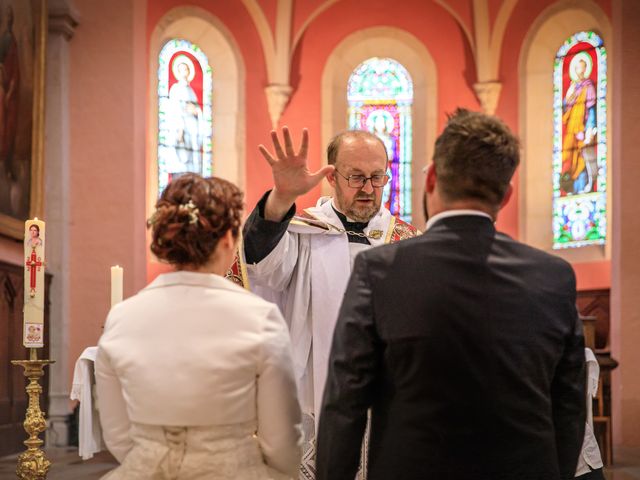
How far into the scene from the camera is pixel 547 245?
11.6 m

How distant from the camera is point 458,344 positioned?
2.07 metres

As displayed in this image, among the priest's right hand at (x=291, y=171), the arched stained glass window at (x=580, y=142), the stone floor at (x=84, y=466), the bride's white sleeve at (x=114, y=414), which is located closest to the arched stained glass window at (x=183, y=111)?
the stone floor at (x=84, y=466)

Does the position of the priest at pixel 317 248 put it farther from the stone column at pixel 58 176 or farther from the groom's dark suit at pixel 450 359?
the stone column at pixel 58 176

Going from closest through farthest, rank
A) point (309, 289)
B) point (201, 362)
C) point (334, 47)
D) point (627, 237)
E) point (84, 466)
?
point (201, 362) → point (309, 289) → point (84, 466) → point (627, 237) → point (334, 47)

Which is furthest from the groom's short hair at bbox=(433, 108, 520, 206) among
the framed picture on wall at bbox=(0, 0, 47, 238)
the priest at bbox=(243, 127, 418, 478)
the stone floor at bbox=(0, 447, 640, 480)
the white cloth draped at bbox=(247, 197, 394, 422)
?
the framed picture on wall at bbox=(0, 0, 47, 238)

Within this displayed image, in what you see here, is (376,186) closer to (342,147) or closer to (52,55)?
(342,147)

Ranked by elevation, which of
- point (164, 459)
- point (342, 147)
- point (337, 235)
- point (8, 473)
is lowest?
point (8, 473)

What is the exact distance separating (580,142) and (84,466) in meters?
6.82

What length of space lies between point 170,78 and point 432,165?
32.9 feet

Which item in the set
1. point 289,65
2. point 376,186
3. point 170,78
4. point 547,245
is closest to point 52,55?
point 170,78

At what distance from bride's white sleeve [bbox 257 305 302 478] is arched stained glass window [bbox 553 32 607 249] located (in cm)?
928

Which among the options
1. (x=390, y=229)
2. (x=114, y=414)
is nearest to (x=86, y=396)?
(x=390, y=229)

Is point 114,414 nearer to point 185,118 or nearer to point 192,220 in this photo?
point 192,220

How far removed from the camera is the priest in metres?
3.48
